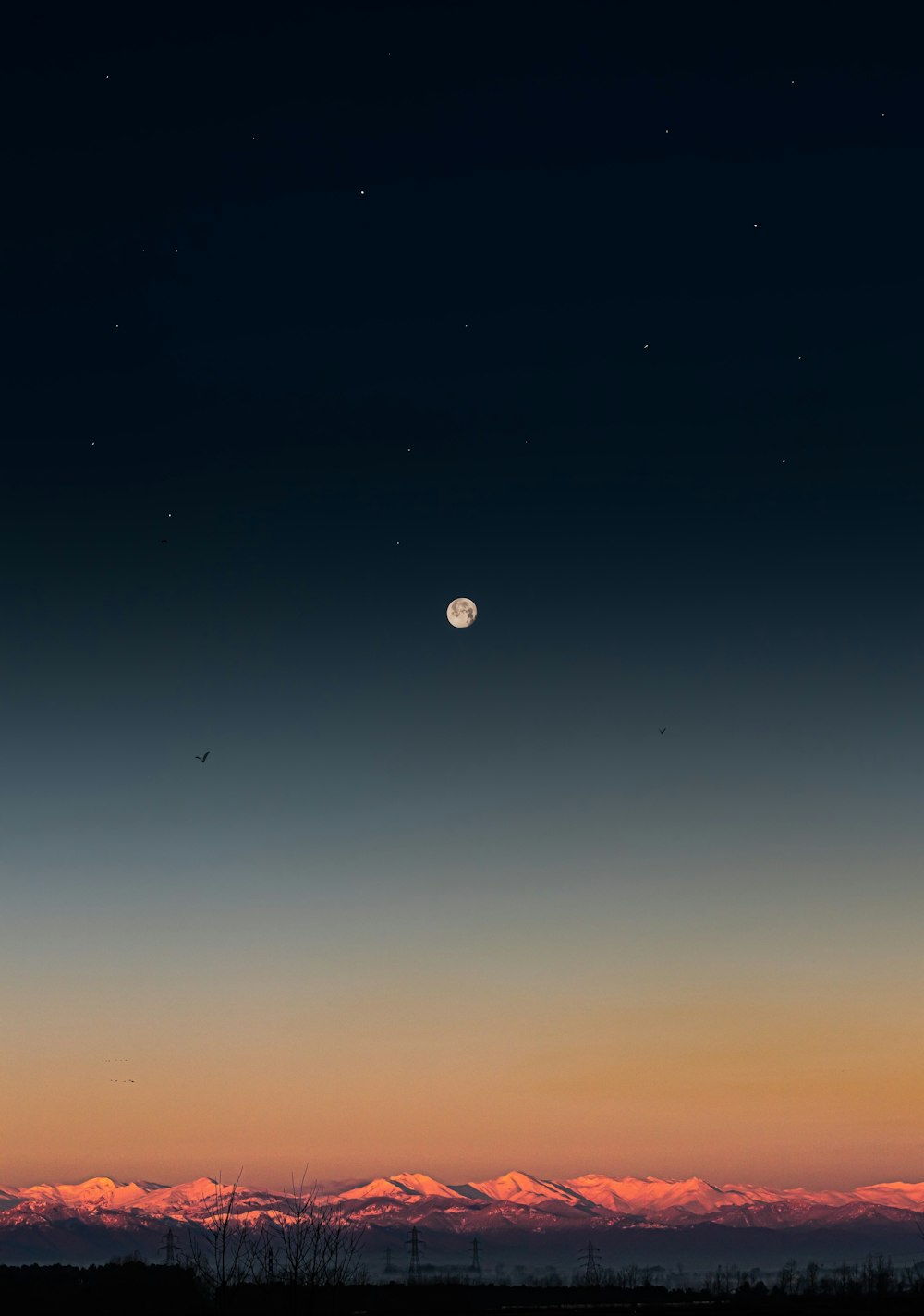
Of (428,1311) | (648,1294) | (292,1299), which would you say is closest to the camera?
(292,1299)

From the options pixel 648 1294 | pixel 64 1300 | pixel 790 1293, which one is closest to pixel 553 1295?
pixel 648 1294

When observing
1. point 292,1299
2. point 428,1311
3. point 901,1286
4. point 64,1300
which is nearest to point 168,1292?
point 64,1300

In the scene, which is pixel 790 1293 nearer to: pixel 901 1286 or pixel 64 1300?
pixel 901 1286

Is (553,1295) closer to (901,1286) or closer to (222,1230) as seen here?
(901,1286)

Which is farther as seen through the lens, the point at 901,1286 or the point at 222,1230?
the point at 901,1286

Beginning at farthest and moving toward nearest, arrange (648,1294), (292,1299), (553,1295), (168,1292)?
(553,1295) < (648,1294) < (168,1292) < (292,1299)

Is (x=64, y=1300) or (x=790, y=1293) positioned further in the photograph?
(x=64, y=1300)
